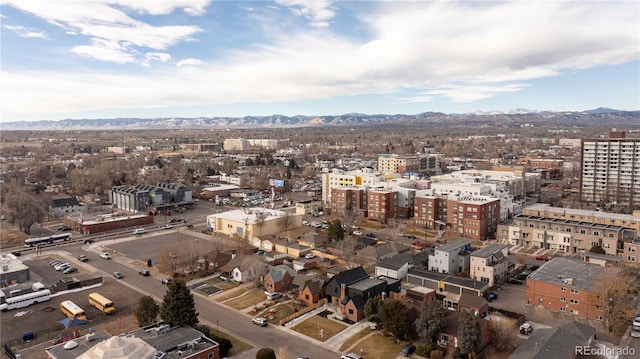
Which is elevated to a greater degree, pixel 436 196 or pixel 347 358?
pixel 436 196

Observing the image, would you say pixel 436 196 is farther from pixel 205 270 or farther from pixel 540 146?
pixel 540 146

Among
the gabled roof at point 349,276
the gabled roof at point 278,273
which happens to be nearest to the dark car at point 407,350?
the gabled roof at point 349,276

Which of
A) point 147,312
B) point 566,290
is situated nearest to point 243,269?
point 147,312

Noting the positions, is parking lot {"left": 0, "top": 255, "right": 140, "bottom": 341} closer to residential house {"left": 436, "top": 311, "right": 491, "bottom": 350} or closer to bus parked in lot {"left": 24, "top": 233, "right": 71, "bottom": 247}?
bus parked in lot {"left": 24, "top": 233, "right": 71, "bottom": 247}

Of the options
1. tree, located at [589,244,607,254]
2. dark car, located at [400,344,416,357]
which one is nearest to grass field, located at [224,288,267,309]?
dark car, located at [400,344,416,357]

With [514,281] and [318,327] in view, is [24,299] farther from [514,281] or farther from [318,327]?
[514,281]

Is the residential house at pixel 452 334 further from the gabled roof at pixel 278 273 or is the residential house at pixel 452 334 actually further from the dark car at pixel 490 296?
the gabled roof at pixel 278 273

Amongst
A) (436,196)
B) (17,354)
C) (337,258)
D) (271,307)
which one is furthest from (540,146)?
(17,354)
